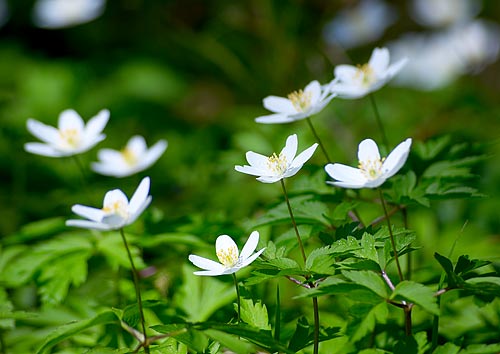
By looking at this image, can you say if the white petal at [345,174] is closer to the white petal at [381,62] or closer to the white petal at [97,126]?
the white petal at [381,62]

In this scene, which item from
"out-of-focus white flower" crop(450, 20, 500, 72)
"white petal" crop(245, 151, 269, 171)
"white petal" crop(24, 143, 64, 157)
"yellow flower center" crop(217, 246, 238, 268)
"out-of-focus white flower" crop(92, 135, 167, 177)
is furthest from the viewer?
"out-of-focus white flower" crop(450, 20, 500, 72)

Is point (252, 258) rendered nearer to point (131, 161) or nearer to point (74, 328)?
point (74, 328)

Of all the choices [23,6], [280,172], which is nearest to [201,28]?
[23,6]

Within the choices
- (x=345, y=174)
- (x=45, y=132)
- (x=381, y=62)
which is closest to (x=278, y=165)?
(x=345, y=174)

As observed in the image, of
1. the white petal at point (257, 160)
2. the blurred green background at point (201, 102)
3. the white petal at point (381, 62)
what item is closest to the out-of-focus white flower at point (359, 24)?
the blurred green background at point (201, 102)

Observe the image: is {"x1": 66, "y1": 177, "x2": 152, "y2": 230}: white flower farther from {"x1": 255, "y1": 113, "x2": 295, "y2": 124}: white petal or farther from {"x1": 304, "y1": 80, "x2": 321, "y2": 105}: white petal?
{"x1": 304, "y1": 80, "x2": 321, "y2": 105}: white petal

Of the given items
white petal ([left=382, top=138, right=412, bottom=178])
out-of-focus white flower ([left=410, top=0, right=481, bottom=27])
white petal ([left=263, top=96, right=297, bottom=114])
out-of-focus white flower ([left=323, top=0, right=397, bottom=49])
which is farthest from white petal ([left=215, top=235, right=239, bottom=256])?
out-of-focus white flower ([left=410, top=0, right=481, bottom=27])

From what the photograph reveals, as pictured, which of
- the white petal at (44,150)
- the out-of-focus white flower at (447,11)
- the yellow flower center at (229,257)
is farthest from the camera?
the out-of-focus white flower at (447,11)

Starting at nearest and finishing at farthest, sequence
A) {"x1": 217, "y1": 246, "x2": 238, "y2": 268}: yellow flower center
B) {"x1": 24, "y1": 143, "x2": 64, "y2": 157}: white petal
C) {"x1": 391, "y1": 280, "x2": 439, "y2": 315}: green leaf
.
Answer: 1. {"x1": 391, "y1": 280, "x2": 439, "y2": 315}: green leaf
2. {"x1": 217, "y1": 246, "x2": 238, "y2": 268}: yellow flower center
3. {"x1": 24, "y1": 143, "x2": 64, "y2": 157}: white petal
